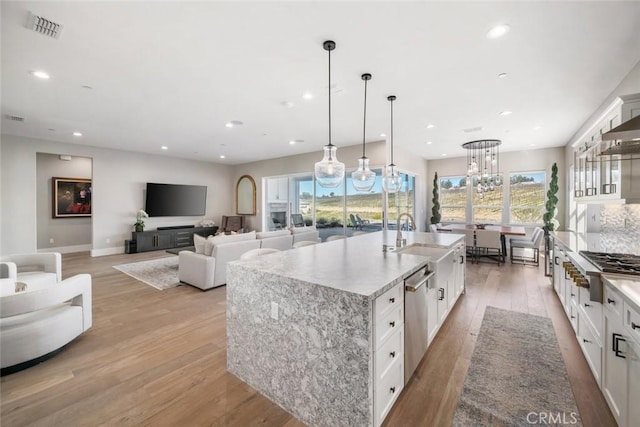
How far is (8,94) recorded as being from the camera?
11.5 ft

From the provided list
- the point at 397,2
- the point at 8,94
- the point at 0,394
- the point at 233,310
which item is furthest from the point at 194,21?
the point at 8,94

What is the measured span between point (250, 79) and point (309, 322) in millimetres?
2860

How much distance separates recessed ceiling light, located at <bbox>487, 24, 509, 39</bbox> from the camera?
2.15 metres

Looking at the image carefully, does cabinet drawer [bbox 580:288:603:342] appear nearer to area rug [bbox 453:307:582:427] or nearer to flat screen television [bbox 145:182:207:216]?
area rug [bbox 453:307:582:427]

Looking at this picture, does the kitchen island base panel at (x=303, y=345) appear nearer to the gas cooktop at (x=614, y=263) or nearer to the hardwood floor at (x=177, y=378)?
the hardwood floor at (x=177, y=378)

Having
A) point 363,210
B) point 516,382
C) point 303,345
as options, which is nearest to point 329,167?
point 303,345

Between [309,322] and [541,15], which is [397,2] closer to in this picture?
[541,15]

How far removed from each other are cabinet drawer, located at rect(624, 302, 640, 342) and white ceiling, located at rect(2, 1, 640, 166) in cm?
213

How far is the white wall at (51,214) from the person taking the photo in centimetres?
705

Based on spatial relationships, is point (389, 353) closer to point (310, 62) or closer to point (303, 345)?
point (303, 345)

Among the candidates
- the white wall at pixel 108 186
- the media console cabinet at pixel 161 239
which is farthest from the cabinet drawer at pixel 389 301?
the white wall at pixel 108 186

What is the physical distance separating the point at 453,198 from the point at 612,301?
23.8 feet

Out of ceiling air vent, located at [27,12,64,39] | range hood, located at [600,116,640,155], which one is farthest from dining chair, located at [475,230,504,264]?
ceiling air vent, located at [27,12,64,39]

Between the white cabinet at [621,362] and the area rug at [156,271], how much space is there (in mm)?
5069
